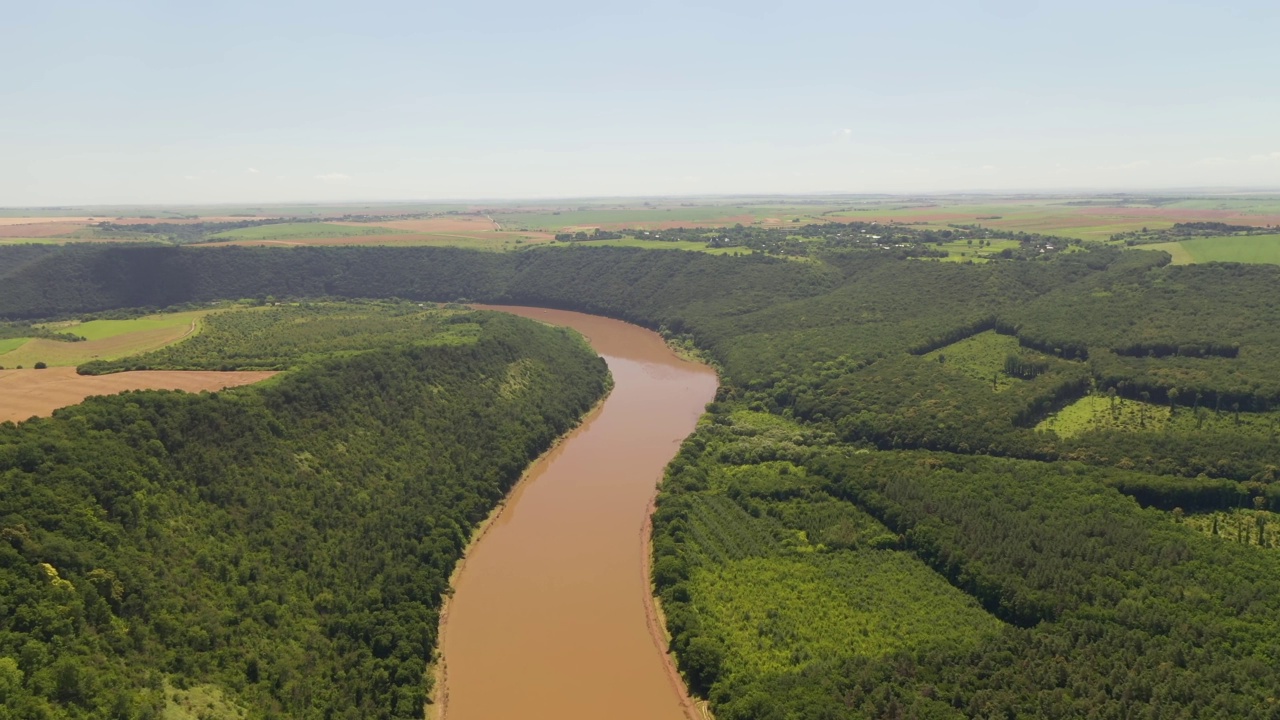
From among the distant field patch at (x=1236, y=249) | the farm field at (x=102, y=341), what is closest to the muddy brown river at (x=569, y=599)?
the farm field at (x=102, y=341)

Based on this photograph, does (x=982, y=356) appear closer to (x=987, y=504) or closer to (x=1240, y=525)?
Result: (x=1240, y=525)

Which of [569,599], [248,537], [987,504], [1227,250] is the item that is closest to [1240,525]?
[987,504]

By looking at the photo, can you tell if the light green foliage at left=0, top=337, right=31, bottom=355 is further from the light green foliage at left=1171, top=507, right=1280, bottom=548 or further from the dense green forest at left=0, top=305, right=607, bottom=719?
the light green foliage at left=1171, top=507, right=1280, bottom=548

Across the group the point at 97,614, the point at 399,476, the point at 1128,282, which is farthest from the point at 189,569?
the point at 1128,282

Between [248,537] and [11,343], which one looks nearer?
A: [248,537]

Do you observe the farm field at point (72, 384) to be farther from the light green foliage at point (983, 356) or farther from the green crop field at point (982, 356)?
the light green foliage at point (983, 356)

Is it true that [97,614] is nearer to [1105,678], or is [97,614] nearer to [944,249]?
[1105,678]
